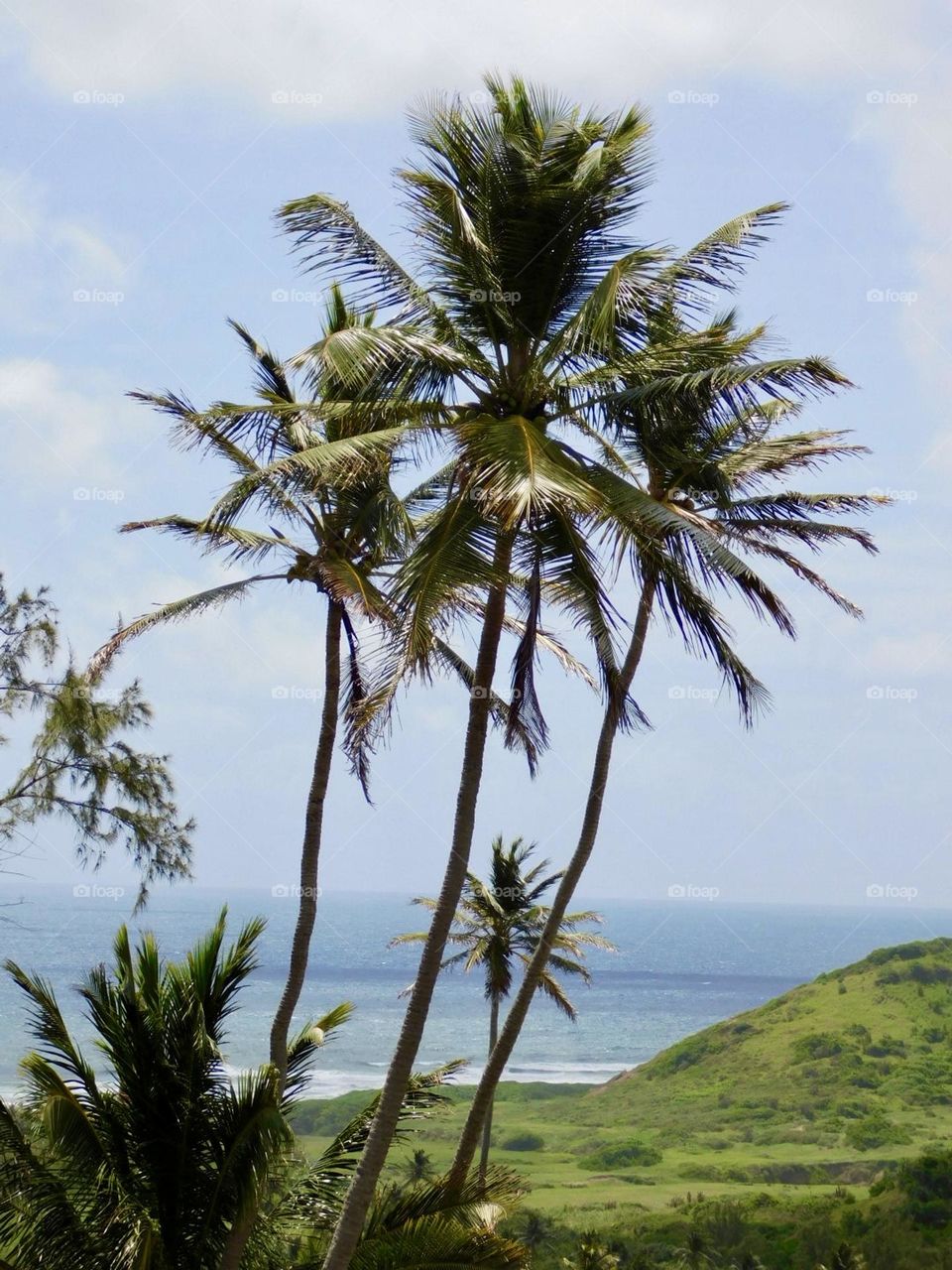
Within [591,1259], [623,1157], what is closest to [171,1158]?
[591,1259]

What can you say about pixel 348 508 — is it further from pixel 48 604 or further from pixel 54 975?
pixel 54 975

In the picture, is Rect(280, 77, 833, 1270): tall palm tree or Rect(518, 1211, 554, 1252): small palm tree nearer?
Rect(280, 77, 833, 1270): tall palm tree

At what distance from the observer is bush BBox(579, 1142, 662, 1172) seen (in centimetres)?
6656

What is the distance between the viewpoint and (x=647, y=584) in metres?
13.6

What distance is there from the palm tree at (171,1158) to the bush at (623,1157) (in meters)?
60.1

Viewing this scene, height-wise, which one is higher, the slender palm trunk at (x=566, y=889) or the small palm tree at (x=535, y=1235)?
A: the slender palm trunk at (x=566, y=889)

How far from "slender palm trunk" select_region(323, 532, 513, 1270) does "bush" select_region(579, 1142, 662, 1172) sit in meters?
61.6

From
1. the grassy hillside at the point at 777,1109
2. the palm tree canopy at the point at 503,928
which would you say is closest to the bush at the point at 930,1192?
the palm tree canopy at the point at 503,928

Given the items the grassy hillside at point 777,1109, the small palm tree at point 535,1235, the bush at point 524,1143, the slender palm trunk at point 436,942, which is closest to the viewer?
the slender palm trunk at point 436,942

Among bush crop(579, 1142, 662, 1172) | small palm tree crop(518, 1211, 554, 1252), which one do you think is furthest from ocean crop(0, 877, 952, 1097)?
small palm tree crop(518, 1211, 554, 1252)

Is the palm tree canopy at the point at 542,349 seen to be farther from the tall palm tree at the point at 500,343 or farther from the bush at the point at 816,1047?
the bush at the point at 816,1047

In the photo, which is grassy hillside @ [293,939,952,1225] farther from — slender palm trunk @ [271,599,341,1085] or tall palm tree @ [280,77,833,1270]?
tall palm tree @ [280,77,833,1270]

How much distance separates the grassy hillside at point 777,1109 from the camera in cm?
6297

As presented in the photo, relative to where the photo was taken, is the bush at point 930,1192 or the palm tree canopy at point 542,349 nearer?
the palm tree canopy at point 542,349
